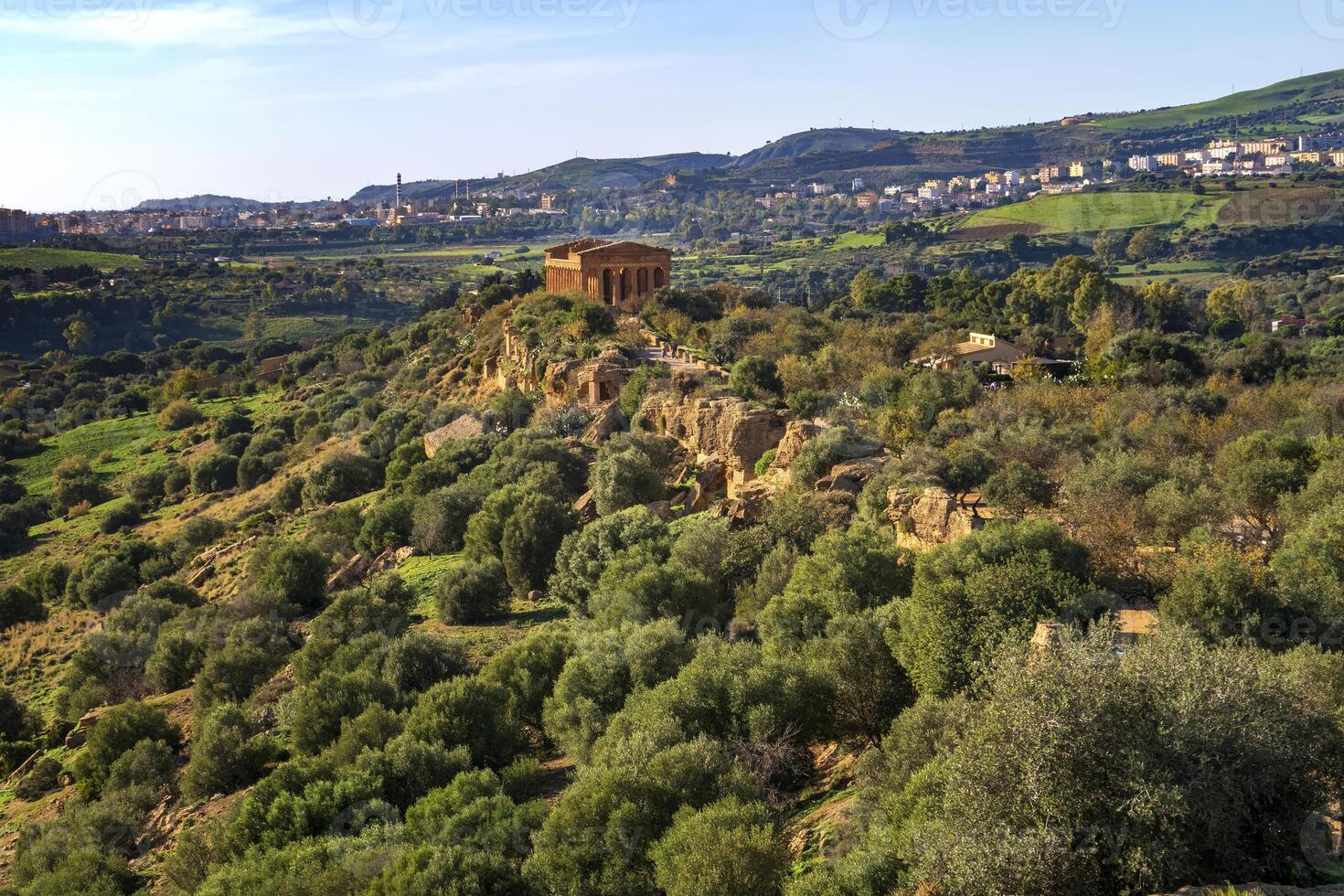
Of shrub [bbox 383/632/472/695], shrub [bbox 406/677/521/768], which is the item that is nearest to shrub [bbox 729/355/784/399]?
shrub [bbox 383/632/472/695]

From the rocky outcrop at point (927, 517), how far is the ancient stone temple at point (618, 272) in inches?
957

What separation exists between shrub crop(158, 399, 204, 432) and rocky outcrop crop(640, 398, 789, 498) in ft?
100

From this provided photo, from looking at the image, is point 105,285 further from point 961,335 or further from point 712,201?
point 712,201

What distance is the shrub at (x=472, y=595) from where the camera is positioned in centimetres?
1997

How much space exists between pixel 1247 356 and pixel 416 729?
908 inches

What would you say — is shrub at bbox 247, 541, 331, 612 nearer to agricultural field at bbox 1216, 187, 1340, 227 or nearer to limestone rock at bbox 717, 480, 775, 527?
limestone rock at bbox 717, 480, 775, 527

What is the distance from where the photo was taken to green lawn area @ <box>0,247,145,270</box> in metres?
85.0

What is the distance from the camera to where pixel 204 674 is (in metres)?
18.9

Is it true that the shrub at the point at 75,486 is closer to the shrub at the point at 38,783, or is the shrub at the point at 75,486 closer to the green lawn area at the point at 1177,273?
the shrub at the point at 38,783

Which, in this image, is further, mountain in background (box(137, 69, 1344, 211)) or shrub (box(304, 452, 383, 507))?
mountain in background (box(137, 69, 1344, 211))

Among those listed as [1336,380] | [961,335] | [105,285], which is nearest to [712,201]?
[105,285]

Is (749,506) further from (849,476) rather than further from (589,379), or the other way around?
(589,379)

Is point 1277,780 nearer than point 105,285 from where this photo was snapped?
Yes

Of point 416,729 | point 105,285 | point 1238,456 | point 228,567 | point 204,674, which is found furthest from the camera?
point 105,285
